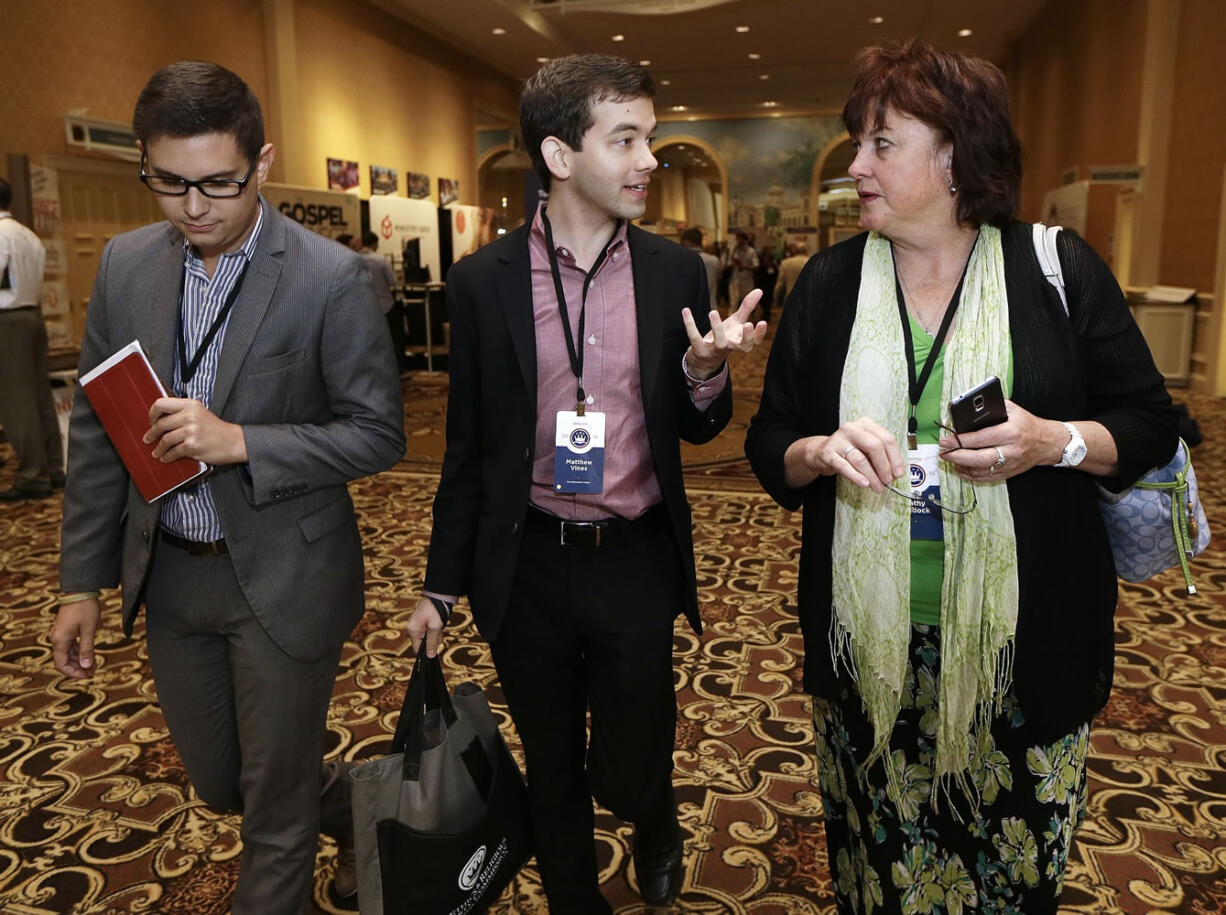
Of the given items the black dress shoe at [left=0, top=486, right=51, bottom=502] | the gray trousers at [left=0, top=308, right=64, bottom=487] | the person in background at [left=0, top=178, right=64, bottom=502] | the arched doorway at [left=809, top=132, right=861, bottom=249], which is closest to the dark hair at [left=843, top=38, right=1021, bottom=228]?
the person in background at [left=0, top=178, right=64, bottom=502]

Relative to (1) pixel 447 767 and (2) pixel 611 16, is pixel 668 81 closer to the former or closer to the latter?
(2) pixel 611 16

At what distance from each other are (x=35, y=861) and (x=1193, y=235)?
10994 mm

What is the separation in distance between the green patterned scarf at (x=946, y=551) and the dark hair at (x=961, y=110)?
0.08 meters

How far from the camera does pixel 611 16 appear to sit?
47.0 feet

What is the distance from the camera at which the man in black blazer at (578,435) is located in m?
1.78

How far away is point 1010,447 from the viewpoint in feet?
4.69

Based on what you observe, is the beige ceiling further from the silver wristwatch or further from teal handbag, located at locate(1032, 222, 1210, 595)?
the silver wristwatch

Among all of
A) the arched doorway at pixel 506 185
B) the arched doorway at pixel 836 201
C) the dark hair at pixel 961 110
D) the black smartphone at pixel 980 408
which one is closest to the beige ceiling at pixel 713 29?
the arched doorway at pixel 836 201

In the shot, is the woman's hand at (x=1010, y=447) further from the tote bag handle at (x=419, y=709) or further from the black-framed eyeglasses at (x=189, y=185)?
the black-framed eyeglasses at (x=189, y=185)

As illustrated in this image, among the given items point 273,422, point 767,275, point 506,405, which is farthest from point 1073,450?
point 767,275

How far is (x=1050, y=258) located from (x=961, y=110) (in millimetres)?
280

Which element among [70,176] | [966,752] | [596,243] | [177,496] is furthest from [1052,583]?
[70,176]

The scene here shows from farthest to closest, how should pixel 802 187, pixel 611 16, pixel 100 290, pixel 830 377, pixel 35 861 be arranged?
pixel 802 187, pixel 611 16, pixel 35 861, pixel 100 290, pixel 830 377

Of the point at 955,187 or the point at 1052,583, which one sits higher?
the point at 955,187
